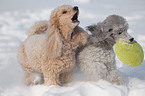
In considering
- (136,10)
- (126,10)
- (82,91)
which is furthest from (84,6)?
(82,91)

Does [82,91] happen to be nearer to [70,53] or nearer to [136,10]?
[70,53]

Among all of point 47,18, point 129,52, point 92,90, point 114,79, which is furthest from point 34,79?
point 47,18

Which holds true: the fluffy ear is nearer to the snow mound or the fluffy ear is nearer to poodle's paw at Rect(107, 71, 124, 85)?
the snow mound

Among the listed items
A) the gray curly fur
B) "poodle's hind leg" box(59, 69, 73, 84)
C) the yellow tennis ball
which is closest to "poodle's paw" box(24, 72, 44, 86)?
"poodle's hind leg" box(59, 69, 73, 84)

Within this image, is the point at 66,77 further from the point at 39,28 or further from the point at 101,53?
the point at 39,28

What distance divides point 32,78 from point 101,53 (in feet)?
2.53

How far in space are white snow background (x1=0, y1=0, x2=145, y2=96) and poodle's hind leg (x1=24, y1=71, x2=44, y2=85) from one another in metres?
0.06

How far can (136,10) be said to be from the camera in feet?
14.1

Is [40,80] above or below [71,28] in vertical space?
below

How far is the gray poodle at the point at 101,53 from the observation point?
5.32 feet

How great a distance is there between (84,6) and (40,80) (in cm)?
260

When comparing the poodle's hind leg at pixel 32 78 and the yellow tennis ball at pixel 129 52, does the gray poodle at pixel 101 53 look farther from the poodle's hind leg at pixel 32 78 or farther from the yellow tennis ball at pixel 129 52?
the poodle's hind leg at pixel 32 78

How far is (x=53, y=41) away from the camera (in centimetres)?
150

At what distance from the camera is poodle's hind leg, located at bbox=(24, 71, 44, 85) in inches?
71.7
